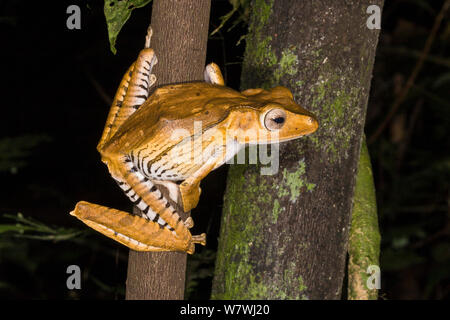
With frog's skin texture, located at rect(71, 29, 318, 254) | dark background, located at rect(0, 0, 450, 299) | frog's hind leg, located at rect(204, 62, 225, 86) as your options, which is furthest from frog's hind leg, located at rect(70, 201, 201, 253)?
dark background, located at rect(0, 0, 450, 299)

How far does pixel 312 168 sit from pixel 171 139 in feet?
1.25

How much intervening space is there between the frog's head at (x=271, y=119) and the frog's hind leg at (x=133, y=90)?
0.30 m

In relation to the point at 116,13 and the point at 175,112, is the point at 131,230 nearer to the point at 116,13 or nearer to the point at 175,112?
the point at 175,112

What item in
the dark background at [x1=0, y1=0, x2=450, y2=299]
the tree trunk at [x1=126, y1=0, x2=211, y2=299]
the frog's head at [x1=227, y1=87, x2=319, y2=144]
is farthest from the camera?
the dark background at [x1=0, y1=0, x2=450, y2=299]

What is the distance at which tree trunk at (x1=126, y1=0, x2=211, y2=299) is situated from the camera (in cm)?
129

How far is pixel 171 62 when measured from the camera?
1.32 m

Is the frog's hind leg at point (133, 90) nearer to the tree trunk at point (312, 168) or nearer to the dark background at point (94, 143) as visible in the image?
the tree trunk at point (312, 168)

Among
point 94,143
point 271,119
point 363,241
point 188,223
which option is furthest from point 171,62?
point 94,143

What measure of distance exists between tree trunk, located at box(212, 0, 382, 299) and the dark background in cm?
157

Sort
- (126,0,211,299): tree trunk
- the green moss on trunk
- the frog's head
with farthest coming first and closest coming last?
the green moss on trunk
(126,0,211,299): tree trunk
the frog's head

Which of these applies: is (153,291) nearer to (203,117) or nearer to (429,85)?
(203,117)

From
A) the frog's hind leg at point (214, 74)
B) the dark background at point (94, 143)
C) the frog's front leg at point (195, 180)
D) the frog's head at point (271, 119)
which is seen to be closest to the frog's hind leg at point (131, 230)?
the frog's front leg at point (195, 180)

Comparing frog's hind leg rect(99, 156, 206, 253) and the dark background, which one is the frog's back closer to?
frog's hind leg rect(99, 156, 206, 253)

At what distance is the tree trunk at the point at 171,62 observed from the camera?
4.23 ft
